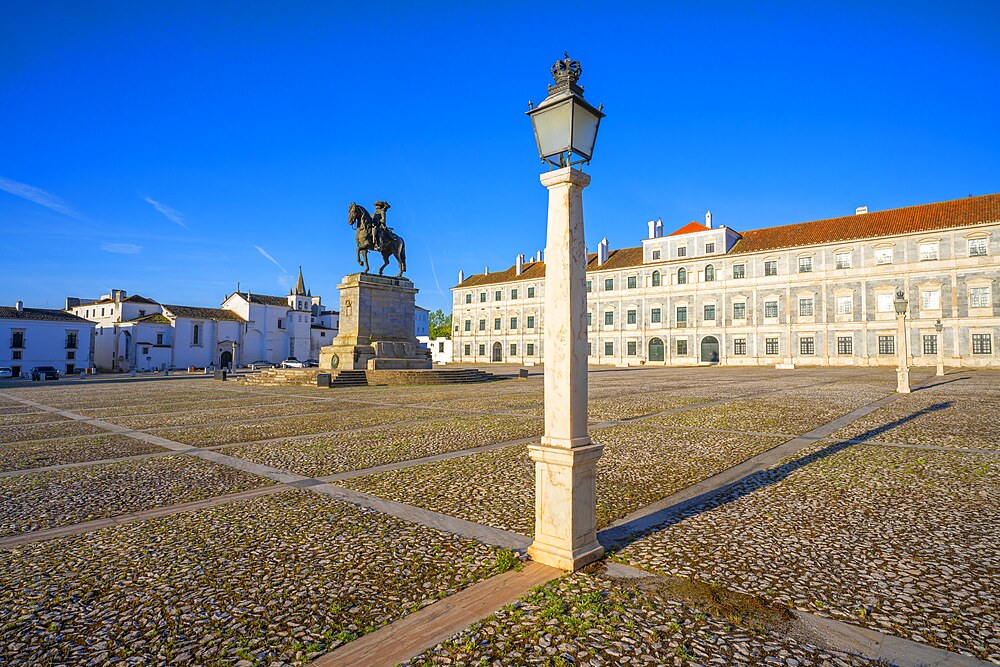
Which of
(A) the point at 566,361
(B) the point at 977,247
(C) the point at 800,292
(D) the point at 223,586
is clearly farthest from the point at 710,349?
(D) the point at 223,586

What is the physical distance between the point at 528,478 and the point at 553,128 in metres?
3.92

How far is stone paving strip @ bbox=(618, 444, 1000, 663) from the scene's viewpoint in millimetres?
2996

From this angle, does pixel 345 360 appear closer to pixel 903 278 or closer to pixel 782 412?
pixel 782 412

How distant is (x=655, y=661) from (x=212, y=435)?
9.32 m

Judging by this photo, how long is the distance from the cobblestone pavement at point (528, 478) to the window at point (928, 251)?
41.5 metres

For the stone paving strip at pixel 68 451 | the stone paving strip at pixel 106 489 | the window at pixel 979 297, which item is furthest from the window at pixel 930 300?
the stone paving strip at pixel 68 451

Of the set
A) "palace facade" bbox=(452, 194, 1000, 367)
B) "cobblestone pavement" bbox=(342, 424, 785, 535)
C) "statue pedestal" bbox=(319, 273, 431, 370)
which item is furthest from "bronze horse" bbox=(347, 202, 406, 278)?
"palace facade" bbox=(452, 194, 1000, 367)

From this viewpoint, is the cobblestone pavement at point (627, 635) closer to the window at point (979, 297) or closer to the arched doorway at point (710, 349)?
the window at point (979, 297)

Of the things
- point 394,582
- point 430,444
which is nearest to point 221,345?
point 430,444

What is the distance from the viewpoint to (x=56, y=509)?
5082mm

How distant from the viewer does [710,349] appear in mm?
49188

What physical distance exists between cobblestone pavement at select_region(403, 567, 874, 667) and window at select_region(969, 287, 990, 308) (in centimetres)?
4745

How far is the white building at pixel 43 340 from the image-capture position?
1939 inches

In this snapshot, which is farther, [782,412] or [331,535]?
[782,412]
